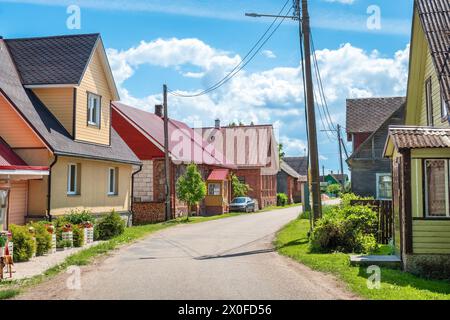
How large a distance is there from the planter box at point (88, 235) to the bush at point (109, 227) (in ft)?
3.93

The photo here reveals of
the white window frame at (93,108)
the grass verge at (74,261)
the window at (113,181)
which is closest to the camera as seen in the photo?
the grass verge at (74,261)

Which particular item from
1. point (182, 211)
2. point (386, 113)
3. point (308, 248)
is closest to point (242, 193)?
point (182, 211)

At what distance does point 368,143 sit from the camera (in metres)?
27.8

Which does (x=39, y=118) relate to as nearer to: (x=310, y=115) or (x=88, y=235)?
(x=88, y=235)

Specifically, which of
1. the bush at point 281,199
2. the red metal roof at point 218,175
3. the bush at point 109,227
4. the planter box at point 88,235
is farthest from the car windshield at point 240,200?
the planter box at point 88,235

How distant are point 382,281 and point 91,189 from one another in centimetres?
1415

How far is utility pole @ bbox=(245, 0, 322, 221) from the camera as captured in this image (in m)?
17.5

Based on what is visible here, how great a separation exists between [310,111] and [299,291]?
31.5ft

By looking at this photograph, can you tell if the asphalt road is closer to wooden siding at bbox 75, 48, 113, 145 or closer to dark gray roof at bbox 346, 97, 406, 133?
wooden siding at bbox 75, 48, 113, 145

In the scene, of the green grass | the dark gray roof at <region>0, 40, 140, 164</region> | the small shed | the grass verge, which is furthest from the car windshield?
the green grass

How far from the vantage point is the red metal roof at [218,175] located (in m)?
41.2

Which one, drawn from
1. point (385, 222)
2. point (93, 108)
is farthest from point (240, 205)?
point (385, 222)

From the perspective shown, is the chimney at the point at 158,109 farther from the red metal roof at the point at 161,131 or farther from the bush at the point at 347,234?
the bush at the point at 347,234

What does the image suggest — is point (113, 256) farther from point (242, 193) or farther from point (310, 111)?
point (242, 193)
